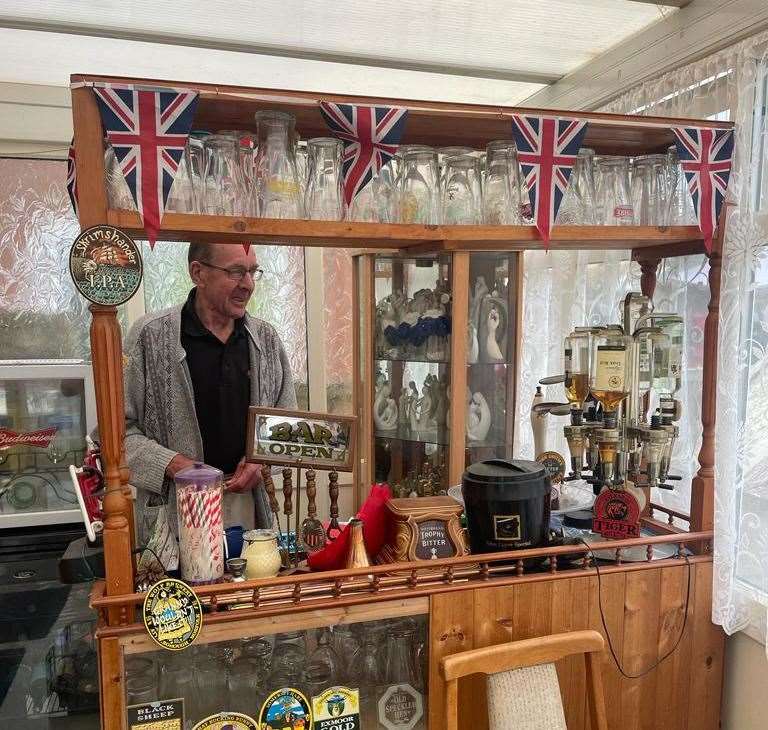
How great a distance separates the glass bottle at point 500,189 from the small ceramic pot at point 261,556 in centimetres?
93

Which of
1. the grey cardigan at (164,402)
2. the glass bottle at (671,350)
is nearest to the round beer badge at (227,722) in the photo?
the grey cardigan at (164,402)

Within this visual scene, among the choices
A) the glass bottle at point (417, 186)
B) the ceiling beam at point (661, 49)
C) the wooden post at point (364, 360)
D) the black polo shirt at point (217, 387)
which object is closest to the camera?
the glass bottle at point (417, 186)

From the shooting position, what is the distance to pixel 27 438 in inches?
115

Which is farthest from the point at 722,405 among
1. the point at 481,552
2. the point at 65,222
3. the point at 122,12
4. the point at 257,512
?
the point at 65,222

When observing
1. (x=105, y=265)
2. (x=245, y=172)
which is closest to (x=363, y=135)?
(x=245, y=172)

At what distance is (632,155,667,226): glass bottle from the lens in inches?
68.3

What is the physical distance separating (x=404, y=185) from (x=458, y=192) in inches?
5.4

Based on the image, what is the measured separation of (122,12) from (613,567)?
2.21 metres

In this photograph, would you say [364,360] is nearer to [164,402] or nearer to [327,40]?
[164,402]

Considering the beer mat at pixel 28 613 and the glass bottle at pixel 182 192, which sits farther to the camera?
the beer mat at pixel 28 613

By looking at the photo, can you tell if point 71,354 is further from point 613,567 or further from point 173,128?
point 613,567

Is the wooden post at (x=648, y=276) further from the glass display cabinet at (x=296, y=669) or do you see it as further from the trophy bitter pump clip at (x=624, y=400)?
the glass display cabinet at (x=296, y=669)

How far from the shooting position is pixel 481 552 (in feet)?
5.21

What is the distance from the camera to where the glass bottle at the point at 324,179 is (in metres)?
1.49
